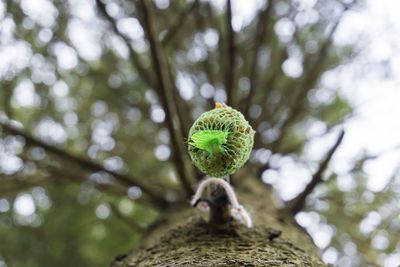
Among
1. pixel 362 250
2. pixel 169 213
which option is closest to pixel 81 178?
pixel 169 213

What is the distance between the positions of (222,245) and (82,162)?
919mm

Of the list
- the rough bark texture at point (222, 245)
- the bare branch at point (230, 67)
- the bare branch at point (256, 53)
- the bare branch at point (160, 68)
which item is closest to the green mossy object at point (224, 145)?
the rough bark texture at point (222, 245)

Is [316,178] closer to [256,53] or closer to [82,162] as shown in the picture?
[256,53]

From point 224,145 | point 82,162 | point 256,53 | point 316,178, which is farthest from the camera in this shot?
point 256,53

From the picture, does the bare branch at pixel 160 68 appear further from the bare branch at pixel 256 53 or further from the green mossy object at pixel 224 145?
the bare branch at pixel 256 53

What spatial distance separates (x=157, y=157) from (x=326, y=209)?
54.0 inches

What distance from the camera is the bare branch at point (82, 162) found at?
1.55 meters

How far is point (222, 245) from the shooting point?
0.93 meters

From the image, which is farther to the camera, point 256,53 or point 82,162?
point 256,53

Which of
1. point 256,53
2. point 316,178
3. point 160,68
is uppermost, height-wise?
point 256,53

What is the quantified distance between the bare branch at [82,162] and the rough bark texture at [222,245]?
358mm

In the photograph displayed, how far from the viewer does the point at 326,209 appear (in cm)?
242

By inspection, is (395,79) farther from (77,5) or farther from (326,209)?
(77,5)

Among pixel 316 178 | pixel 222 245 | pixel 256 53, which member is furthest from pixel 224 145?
pixel 256 53
